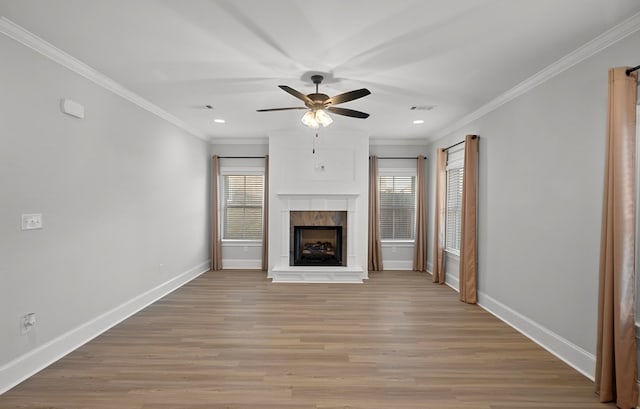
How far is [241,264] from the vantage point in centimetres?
688

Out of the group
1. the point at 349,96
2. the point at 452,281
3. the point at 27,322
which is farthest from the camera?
the point at 452,281

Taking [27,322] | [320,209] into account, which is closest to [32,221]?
[27,322]

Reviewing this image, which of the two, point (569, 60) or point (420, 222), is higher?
point (569, 60)

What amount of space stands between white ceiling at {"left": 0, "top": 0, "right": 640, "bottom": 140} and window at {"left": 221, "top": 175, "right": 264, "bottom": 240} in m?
2.85

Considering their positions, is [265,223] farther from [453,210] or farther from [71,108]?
[71,108]

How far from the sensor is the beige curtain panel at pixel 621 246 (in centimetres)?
224

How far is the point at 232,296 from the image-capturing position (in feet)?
16.0

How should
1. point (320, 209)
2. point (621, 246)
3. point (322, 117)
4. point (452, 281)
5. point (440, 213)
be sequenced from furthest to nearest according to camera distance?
point (320, 209) < point (440, 213) < point (452, 281) < point (322, 117) < point (621, 246)

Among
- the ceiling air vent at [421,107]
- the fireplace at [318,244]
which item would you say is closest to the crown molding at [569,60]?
the ceiling air vent at [421,107]

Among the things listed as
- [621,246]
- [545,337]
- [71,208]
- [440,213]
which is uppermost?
[71,208]

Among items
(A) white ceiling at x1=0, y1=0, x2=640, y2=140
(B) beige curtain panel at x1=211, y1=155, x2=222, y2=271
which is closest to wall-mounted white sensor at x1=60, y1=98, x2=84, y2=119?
(A) white ceiling at x1=0, y1=0, x2=640, y2=140

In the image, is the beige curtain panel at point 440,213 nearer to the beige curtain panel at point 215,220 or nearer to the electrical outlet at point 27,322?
the beige curtain panel at point 215,220

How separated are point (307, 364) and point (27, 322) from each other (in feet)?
7.35

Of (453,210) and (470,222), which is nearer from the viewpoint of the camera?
(470,222)
